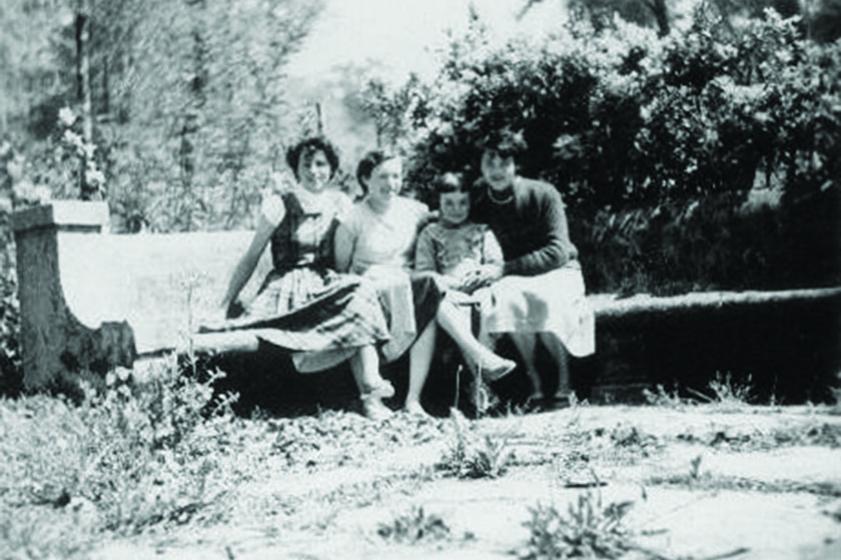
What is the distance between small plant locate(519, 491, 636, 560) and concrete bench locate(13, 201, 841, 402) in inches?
103

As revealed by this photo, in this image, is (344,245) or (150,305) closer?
(344,245)

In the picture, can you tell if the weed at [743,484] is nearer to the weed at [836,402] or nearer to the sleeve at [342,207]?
the weed at [836,402]

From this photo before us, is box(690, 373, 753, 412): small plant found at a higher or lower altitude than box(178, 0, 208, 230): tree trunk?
lower

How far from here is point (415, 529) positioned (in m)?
2.57

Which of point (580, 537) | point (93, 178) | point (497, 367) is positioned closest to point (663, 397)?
point (497, 367)

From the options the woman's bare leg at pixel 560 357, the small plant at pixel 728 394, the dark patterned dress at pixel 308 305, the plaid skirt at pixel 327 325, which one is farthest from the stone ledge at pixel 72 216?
the small plant at pixel 728 394

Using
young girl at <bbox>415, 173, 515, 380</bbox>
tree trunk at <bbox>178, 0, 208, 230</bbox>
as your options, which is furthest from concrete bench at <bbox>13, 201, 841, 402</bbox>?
tree trunk at <bbox>178, 0, 208, 230</bbox>

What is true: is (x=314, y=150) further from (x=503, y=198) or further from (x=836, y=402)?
(x=836, y=402)

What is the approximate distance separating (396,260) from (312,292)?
1.70ft

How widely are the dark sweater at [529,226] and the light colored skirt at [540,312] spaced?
0.15 meters

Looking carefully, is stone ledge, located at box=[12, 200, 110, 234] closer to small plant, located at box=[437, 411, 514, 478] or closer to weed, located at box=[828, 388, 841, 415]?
small plant, located at box=[437, 411, 514, 478]

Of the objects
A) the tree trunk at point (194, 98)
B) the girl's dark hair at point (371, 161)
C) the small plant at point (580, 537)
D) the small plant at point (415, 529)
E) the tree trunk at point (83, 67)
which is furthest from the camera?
the tree trunk at point (194, 98)

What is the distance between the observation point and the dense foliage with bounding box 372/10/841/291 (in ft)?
18.4

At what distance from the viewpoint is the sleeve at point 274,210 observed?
5.48 metres
